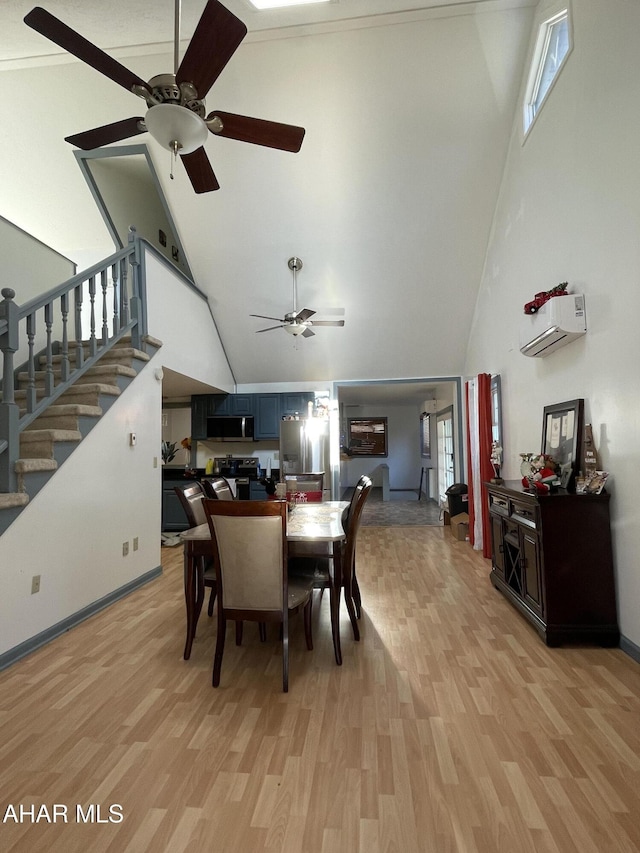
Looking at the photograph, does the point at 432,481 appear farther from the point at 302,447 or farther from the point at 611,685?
the point at 611,685

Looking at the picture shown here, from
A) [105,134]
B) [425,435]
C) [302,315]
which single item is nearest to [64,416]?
[105,134]

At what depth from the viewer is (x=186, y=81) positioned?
6.62ft

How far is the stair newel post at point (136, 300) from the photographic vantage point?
4.15 metres

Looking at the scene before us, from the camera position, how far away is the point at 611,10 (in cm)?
259

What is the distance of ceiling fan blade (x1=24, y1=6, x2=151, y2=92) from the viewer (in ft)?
6.06

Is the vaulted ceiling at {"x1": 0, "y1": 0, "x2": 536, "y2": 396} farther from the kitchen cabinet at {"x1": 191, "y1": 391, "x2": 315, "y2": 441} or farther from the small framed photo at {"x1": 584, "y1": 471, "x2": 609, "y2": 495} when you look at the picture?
the small framed photo at {"x1": 584, "y1": 471, "x2": 609, "y2": 495}

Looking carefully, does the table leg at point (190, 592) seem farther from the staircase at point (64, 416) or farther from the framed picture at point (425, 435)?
the framed picture at point (425, 435)

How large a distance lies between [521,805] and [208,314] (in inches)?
234

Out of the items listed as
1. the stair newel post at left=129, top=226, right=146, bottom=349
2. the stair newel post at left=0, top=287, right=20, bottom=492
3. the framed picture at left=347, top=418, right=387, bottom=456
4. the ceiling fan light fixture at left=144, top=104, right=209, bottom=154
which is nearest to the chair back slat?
the stair newel post at left=0, top=287, right=20, bottom=492

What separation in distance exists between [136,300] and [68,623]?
2833 mm

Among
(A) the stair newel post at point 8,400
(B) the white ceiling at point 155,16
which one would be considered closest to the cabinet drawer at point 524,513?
(A) the stair newel post at point 8,400

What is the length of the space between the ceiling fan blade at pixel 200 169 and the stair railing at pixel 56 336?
4.19 ft

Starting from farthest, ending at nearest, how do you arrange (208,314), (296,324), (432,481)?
(432,481) → (208,314) → (296,324)

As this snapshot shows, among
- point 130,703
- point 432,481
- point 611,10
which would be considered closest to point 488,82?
point 611,10
